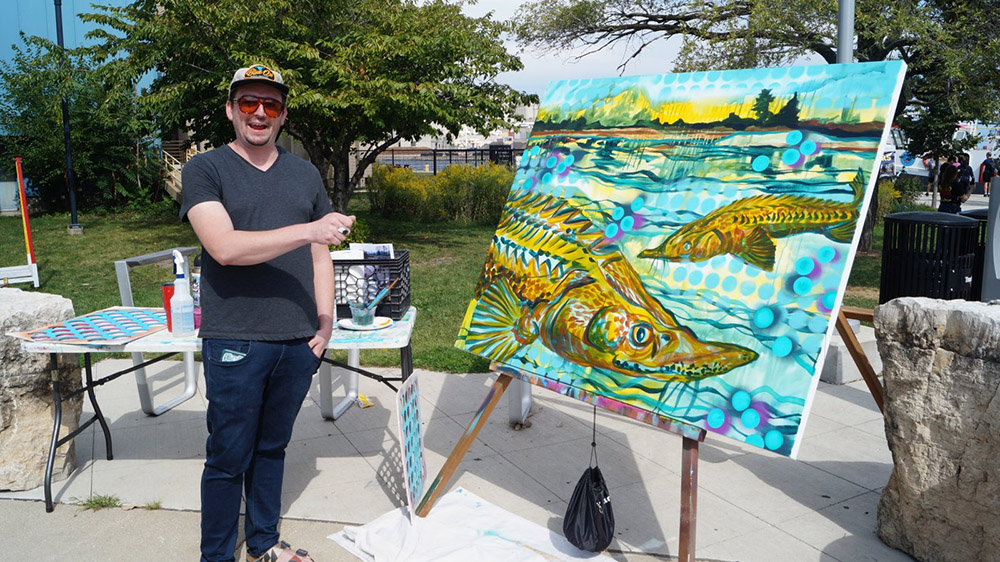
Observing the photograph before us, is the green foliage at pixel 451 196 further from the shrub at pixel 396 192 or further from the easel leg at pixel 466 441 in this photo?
the easel leg at pixel 466 441

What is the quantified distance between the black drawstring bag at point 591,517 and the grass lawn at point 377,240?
3.13 metres

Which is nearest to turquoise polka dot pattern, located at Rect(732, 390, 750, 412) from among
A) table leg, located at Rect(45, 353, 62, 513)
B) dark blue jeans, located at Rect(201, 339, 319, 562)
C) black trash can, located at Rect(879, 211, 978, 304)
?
dark blue jeans, located at Rect(201, 339, 319, 562)

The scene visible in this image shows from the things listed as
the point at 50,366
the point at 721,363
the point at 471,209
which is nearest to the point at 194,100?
the point at 471,209

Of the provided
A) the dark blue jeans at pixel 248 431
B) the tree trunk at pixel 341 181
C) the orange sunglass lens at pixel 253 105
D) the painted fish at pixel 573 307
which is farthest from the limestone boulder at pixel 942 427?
the tree trunk at pixel 341 181

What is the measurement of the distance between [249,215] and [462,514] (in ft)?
5.83

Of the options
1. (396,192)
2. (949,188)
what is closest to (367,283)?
(949,188)

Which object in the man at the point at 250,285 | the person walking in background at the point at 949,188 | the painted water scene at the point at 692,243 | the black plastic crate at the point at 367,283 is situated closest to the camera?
the painted water scene at the point at 692,243

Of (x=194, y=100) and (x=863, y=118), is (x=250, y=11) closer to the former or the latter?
(x=194, y=100)

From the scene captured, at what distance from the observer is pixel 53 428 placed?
395 cm

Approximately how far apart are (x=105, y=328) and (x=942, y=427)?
13.2 feet

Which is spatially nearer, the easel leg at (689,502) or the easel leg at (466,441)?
the easel leg at (689,502)

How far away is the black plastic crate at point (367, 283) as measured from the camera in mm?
4004

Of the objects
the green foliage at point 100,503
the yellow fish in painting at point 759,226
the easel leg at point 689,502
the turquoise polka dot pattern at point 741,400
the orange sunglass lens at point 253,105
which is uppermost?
the orange sunglass lens at point 253,105

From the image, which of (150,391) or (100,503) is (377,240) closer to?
(150,391)
